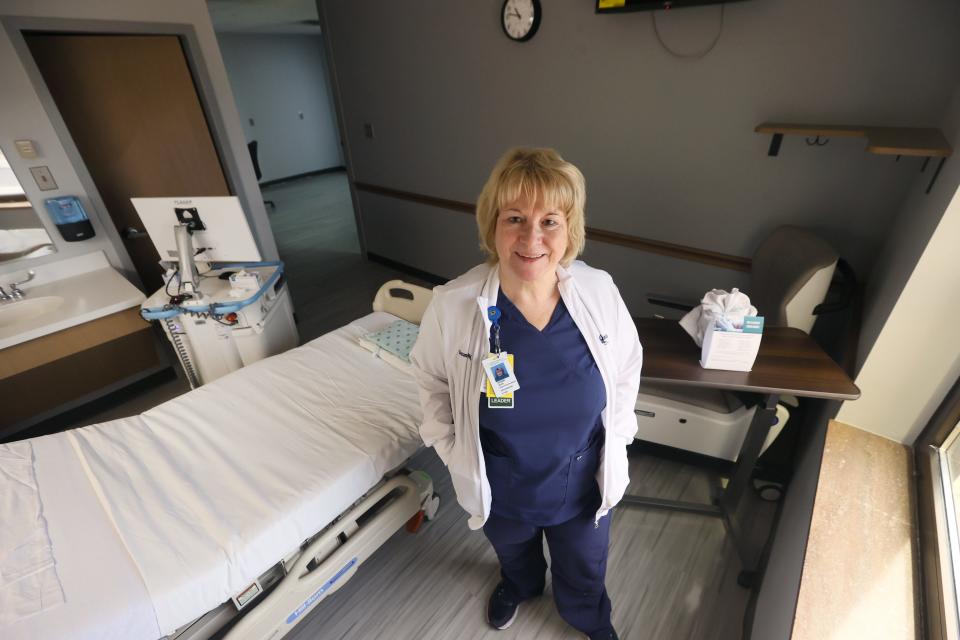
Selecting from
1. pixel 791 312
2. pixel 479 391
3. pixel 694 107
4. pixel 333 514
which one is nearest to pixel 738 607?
pixel 791 312

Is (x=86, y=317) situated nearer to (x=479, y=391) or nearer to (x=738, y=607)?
(x=479, y=391)

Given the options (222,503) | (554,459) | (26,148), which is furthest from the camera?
(26,148)

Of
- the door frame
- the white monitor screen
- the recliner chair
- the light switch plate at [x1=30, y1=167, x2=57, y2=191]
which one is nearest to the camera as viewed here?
the recliner chair

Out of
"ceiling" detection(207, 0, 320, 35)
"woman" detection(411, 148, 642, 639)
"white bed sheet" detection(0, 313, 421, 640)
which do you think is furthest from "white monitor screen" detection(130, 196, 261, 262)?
"ceiling" detection(207, 0, 320, 35)

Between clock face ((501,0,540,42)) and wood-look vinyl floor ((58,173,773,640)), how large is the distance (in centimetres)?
249

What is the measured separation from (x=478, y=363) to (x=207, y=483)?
42.1 inches

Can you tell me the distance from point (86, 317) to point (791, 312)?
3309mm

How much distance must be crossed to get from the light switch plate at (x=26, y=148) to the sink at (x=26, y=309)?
30.5 inches

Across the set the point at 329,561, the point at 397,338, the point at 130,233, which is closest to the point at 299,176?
the point at 130,233

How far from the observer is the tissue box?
1.35 m

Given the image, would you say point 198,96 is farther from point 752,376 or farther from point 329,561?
point 752,376

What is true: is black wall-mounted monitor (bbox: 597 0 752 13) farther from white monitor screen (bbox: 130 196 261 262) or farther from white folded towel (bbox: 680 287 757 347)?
white monitor screen (bbox: 130 196 261 262)

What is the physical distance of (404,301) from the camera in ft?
7.94

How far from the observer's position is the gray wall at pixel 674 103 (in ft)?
5.62
